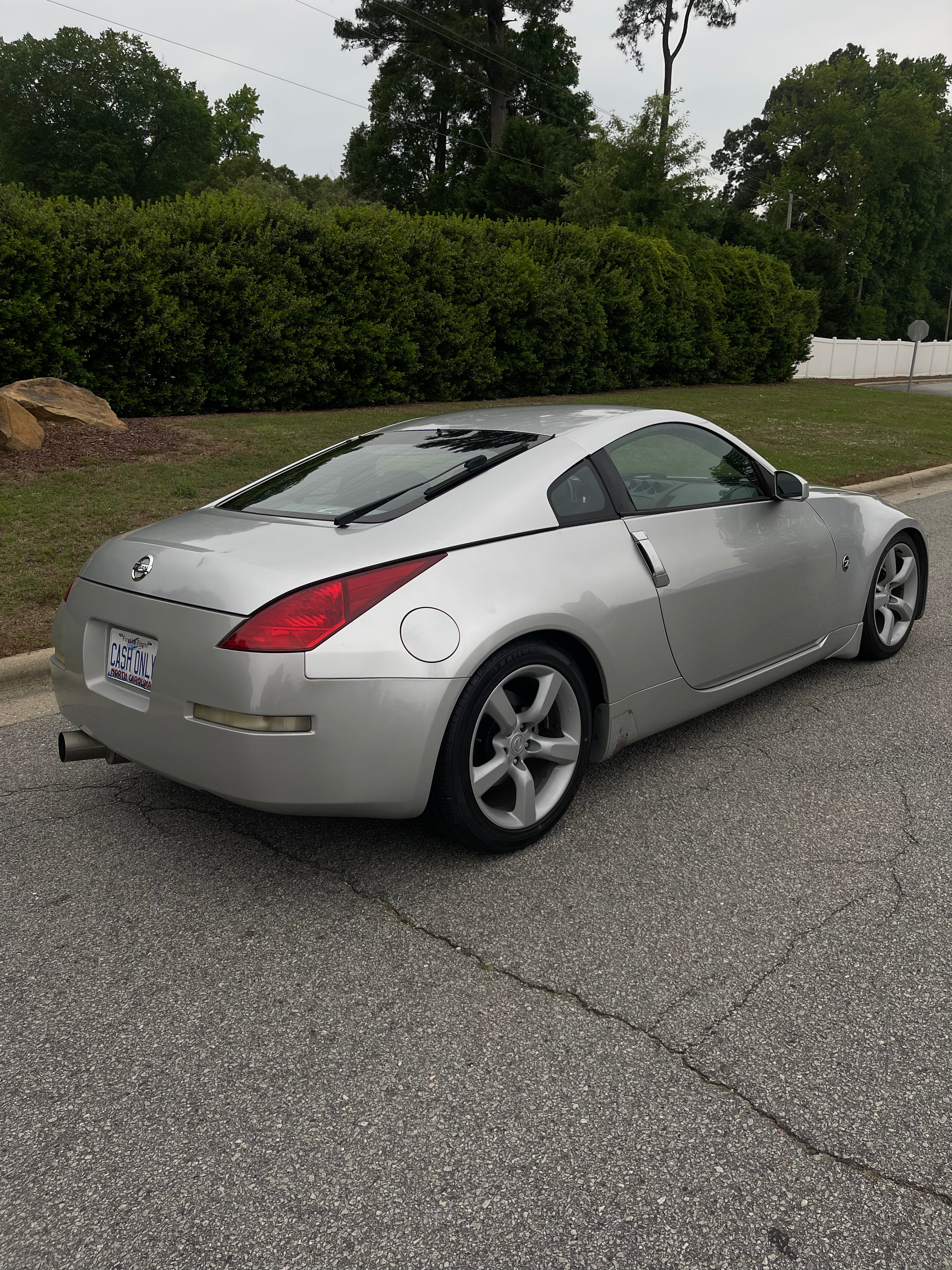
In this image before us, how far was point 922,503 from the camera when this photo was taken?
1087 centimetres

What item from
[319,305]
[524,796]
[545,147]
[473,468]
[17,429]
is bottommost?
[524,796]

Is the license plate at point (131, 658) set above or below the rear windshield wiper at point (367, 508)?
below

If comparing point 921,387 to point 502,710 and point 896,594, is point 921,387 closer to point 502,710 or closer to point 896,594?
point 896,594

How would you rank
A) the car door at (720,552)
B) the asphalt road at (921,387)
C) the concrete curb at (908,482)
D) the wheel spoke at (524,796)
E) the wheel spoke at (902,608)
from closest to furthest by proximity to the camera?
the wheel spoke at (524,796)
the car door at (720,552)
the wheel spoke at (902,608)
the concrete curb at (908,482)
the asphalt road at (921,387)

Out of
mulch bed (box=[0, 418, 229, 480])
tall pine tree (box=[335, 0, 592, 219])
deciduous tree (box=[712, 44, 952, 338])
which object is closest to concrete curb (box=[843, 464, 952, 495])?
mulch bed (box=[0, 418, 229, 480])

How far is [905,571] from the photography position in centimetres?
524

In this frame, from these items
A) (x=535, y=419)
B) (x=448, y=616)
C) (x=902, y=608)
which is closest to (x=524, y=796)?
(x=448, y=616)

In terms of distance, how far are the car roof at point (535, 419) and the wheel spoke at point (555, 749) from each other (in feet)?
3.82

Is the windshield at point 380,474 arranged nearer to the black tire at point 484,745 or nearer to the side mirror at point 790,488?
the black tire at point 484,745

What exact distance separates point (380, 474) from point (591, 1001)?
6.76ft

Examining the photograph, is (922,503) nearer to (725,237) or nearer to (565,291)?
(565,291)

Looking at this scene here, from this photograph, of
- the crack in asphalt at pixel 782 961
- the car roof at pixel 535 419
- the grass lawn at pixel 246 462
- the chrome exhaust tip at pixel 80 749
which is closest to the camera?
the crack in asphalt at pixel 782 961

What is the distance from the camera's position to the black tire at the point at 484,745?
2961 millimetres

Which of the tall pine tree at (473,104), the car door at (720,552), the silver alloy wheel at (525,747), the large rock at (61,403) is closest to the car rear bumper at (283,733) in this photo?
the silver alloy wheel at (525,747)
